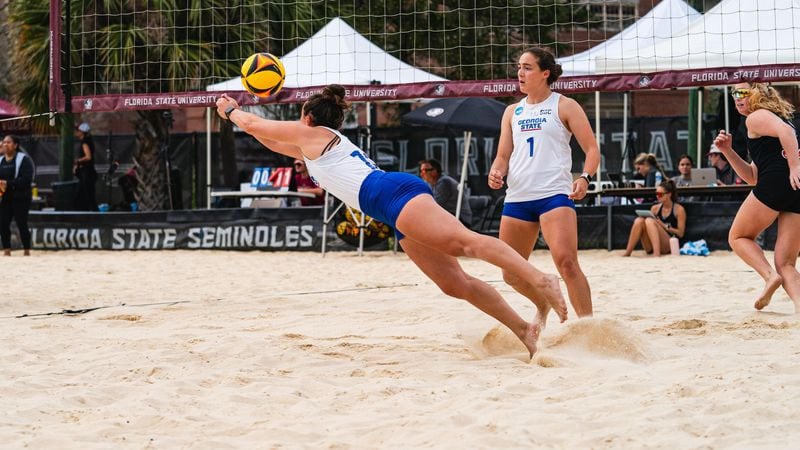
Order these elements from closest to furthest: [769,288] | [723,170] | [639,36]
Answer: [769,288], [723,170], [639,36]

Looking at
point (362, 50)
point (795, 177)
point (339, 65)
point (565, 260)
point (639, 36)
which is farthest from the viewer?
point (639, 36)

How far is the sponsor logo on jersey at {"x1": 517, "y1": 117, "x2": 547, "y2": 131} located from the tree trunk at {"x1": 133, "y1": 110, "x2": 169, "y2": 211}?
37.1 feet

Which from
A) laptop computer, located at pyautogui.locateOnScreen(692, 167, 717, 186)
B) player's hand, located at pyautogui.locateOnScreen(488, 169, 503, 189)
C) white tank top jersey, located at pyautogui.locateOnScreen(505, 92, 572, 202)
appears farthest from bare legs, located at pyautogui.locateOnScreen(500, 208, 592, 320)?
laptop computer, located at pyautogui.locateOnScreen(692, 167, 717, 186)

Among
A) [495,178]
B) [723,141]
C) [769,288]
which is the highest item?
[723,141]

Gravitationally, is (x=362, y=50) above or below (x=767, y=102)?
above

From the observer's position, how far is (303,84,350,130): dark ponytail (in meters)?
4.65

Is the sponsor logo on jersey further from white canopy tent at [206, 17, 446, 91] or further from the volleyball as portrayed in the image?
white canopy tent at [206, 17, 446, 91]

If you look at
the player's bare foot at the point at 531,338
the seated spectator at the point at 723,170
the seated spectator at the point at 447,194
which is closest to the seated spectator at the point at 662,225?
the seated spectator at the point at 723,170

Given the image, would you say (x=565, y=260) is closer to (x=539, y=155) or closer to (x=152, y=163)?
(x=539, y=155)

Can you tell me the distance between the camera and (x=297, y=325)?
6027mm

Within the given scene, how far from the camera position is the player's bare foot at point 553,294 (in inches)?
167

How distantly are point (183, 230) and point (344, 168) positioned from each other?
8.72 metres

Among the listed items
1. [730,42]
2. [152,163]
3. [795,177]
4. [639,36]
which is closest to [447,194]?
[730,42]

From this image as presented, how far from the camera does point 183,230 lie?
12930mm
